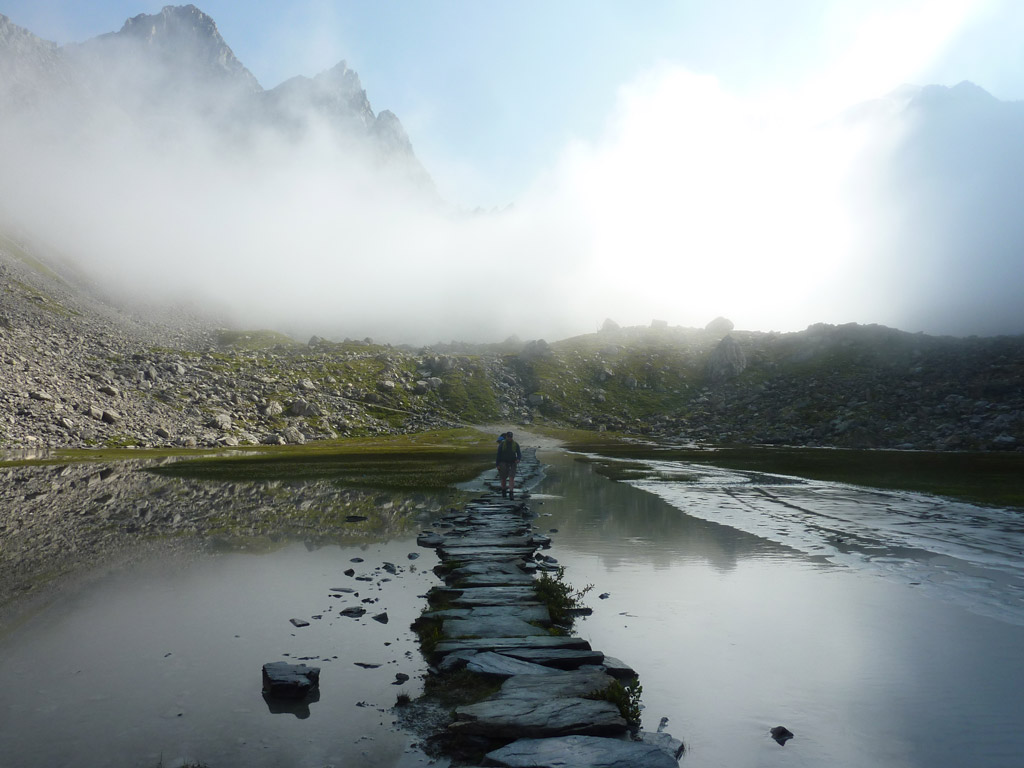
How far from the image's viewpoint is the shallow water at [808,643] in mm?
9359

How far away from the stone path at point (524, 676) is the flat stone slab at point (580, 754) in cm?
1

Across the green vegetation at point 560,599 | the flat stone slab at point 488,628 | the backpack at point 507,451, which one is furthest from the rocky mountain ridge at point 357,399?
the flat stone slab at point 488,628

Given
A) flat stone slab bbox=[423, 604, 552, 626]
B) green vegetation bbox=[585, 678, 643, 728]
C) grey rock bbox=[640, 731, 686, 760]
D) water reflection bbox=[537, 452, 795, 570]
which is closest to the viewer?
grey rock bbox=[640, 731, 686, 760]

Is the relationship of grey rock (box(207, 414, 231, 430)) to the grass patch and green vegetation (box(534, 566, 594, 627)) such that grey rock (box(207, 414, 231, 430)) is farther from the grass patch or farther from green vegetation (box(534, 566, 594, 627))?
the grass patch

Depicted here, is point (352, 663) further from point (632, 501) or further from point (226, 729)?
point (632, 501)

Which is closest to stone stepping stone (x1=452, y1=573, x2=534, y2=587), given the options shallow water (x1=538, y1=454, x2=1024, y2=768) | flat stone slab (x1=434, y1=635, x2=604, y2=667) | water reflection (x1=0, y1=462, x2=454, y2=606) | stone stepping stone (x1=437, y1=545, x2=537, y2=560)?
shallow water (x1=538, y1=454, x2=1024, y2=768)

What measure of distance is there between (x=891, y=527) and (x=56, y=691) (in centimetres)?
3203

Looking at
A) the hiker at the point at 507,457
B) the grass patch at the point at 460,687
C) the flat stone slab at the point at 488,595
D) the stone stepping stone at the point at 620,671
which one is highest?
the hiker at the point at 507,457

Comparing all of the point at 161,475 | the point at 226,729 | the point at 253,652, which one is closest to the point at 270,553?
the point at 253,652

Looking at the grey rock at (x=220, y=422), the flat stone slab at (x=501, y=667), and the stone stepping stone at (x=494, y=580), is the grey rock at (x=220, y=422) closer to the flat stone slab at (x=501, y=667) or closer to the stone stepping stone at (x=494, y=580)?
the stone stepping stone at (x=494, y=580)

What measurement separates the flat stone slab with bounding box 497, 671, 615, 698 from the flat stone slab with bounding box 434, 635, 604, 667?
127 centimetres

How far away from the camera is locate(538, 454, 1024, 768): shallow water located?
9359 mm

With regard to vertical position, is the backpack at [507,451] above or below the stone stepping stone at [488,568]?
above

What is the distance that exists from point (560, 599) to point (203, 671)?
8546 mm
